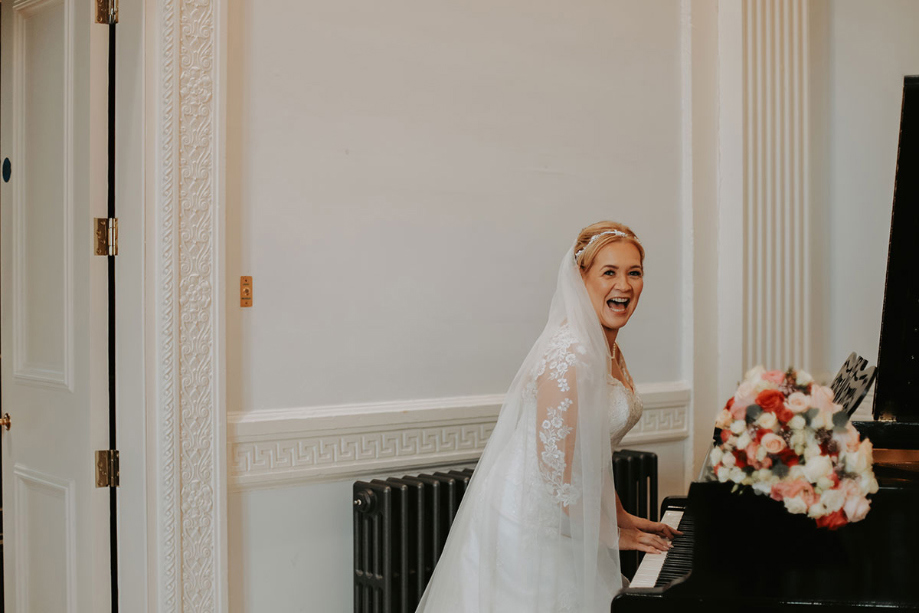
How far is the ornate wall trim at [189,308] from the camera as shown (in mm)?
2727

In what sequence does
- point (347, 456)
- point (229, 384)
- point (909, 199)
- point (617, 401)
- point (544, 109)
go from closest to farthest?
point (909, 199), point (617, 401), point (229, 384), point (347, 456), point (544, 109)

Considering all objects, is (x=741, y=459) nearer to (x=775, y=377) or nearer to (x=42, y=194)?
(x=775, y=377)

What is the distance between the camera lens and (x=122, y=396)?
2818mm

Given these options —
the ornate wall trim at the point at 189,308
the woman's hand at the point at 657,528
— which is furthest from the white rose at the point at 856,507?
the ornate wall trim at the point at 189,308

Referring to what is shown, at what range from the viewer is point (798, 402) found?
76.1 inches

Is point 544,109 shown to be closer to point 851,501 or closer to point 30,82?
point 30,82

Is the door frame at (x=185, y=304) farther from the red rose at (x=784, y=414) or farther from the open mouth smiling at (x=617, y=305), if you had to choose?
the red rose at (x=784, y=414)

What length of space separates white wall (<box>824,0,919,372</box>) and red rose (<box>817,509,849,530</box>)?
111 inches

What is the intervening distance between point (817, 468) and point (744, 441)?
0.16 meters

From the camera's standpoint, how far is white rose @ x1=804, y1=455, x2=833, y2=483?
1.86 metres

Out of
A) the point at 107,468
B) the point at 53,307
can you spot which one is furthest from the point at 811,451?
the point at 53,307

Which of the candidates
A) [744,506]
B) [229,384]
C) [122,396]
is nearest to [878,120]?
[744,506]

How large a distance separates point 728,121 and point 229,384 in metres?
2.76

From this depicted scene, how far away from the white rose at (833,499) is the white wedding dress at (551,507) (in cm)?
71
